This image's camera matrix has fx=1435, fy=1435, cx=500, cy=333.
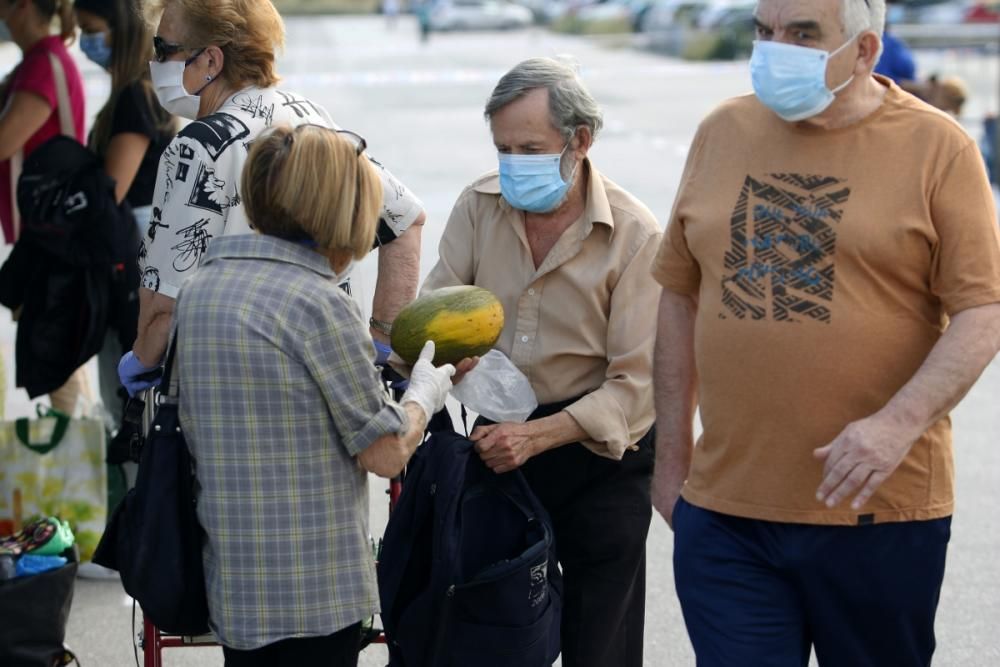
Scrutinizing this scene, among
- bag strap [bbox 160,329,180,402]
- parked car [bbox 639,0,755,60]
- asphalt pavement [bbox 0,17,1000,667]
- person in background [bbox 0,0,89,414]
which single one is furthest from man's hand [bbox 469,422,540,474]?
parked car [bbox 639,0,755,60]

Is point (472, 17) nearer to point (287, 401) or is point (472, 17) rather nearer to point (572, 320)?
point (572, 320)

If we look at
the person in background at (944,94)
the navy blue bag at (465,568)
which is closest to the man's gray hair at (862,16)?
the navy blue bag at (465,568)

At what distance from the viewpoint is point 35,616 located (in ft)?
13.5

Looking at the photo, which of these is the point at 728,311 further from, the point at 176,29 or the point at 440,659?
the point at 176,29

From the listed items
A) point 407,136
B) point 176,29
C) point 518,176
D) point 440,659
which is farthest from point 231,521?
point 407,136

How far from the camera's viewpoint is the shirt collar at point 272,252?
2830mm

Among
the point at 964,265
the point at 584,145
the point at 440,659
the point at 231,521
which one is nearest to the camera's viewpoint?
the point at 964,265

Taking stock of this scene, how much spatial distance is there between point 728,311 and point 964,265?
47 cm

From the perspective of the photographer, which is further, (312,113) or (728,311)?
(312,113)

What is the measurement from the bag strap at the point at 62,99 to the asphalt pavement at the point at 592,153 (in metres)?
1.84

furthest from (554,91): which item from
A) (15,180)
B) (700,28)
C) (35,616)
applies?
(700,28)

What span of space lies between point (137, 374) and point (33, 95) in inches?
103

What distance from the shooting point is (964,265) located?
8.86ft

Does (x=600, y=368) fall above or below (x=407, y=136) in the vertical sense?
above
